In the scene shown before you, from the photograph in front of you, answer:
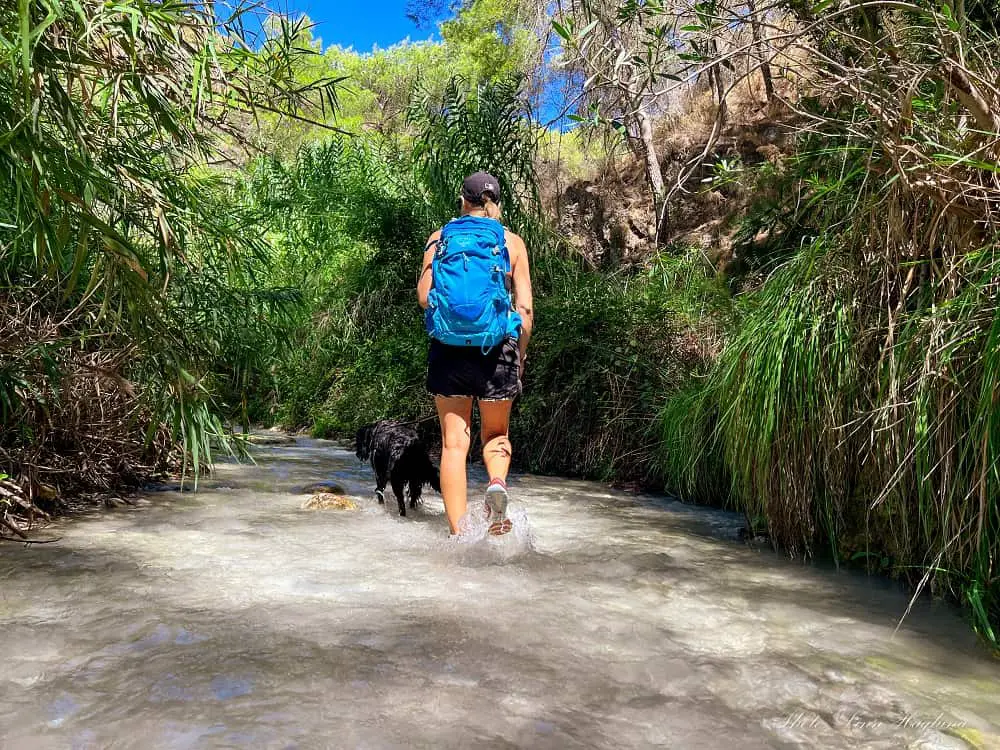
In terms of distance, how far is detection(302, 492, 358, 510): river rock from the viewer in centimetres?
491

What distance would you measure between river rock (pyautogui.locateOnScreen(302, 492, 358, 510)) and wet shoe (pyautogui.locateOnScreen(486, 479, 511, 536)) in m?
1.58

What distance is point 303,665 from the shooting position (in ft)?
7.34

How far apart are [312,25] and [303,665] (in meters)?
2.36

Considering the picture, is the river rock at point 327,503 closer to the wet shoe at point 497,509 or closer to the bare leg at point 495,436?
the bare leg at point 495,436

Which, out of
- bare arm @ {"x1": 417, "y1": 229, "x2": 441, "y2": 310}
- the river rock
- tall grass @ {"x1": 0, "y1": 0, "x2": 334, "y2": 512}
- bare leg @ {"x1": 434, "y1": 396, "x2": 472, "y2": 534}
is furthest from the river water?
bare arm @ {"x1": 417, "y1": 229, "x2": 441, "y2": 310}

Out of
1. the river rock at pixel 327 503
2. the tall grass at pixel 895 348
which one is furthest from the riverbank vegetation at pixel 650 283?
the river rock at pixel 327 503

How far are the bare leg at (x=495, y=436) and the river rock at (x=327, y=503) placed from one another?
55.5 inches

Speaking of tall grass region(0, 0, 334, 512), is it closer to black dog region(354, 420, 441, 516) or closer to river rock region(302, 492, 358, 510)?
river rock region(302, 492, 358, 510)

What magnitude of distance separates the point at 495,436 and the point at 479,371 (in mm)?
387

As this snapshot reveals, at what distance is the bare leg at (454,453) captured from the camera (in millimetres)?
3861

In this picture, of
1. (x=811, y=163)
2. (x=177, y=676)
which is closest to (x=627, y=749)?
(x=177, y=676)

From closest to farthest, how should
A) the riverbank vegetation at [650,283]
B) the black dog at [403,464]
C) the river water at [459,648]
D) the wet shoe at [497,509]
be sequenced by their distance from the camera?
the river water at [459,648] → the riverbank vegetation at [650,283] → the wet shoe at [497,509] → the black dog at [403,464]

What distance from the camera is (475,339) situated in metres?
3.72

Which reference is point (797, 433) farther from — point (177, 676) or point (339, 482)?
point (339, 482)
